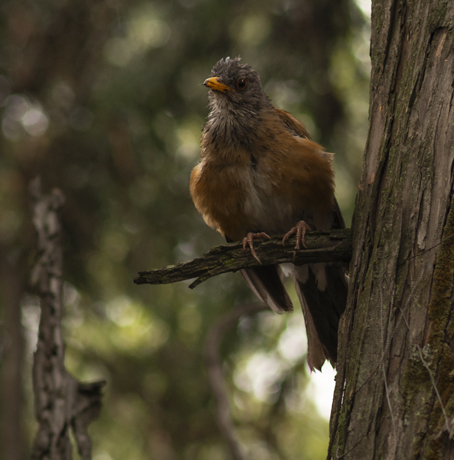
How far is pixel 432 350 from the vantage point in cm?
194

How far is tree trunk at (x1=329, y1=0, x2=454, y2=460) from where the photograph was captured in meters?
1.91

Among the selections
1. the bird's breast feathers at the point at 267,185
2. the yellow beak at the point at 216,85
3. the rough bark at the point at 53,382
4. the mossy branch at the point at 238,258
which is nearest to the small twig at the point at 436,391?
the mossy branch at the point at 238,258

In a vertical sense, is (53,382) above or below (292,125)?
below

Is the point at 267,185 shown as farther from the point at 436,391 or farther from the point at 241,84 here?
the point at 436,391

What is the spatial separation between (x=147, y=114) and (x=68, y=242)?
4.53 feet

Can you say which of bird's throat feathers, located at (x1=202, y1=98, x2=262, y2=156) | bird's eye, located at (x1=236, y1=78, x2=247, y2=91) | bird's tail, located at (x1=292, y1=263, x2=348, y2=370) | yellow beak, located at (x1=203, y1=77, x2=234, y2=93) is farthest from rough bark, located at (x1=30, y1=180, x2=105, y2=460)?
bird's eye, located at (x1=236, y1=78, x2=247, y2=91)

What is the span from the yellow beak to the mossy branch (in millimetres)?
1702

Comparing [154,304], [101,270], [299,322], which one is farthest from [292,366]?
[101,270]

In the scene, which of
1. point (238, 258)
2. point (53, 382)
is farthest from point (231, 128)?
point (53, 382)

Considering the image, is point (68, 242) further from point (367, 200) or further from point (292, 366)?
point (367, 200)

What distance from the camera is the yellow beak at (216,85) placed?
4008mm

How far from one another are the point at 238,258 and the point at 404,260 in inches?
29.9

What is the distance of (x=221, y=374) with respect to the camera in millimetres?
5000

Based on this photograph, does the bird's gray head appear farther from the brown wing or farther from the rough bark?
the rough bark
